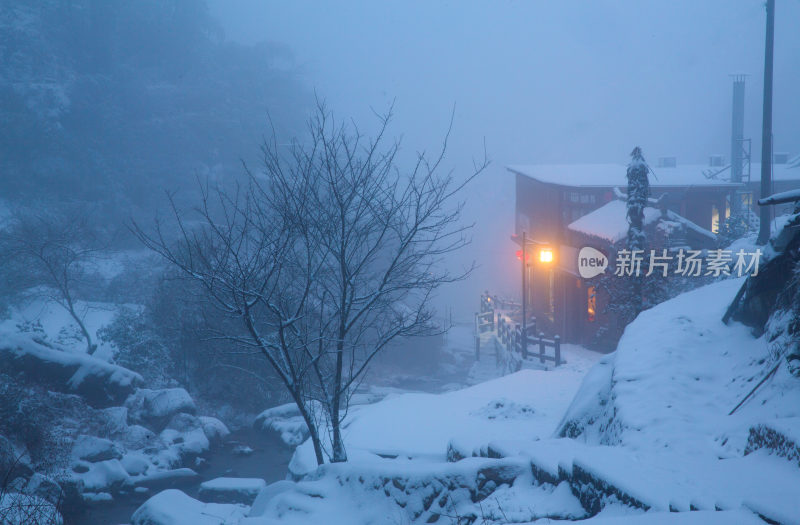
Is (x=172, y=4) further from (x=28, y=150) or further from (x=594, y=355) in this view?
(x=594, y=355)

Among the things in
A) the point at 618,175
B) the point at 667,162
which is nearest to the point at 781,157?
the point at 667,162

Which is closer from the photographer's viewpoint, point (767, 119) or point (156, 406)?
point (767, 119)

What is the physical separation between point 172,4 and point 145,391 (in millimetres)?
44069

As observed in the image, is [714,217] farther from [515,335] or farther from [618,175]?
[515,335]

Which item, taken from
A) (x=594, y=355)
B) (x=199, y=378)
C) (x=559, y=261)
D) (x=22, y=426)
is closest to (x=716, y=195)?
(x=559, y=261)

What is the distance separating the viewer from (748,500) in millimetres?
3156

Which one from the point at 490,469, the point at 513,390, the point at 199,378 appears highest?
the point at 490,469

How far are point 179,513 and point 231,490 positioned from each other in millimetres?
4483

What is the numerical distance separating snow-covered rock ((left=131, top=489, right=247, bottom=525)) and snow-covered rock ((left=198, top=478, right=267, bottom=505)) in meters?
3.12

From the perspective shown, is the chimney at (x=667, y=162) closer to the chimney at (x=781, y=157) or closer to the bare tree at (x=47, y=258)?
the chimney at (x=781, y=157)

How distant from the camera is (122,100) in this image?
44.1m

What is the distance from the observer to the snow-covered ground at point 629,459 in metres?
3.81

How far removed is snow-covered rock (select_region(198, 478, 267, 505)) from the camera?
1198 cm

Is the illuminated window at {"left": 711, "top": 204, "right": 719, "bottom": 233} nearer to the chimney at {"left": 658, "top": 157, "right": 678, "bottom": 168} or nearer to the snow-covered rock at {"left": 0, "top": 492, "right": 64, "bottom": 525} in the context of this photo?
the chimney at {"left": 658, "top": 157, "right": 678, "bottom": 168}
